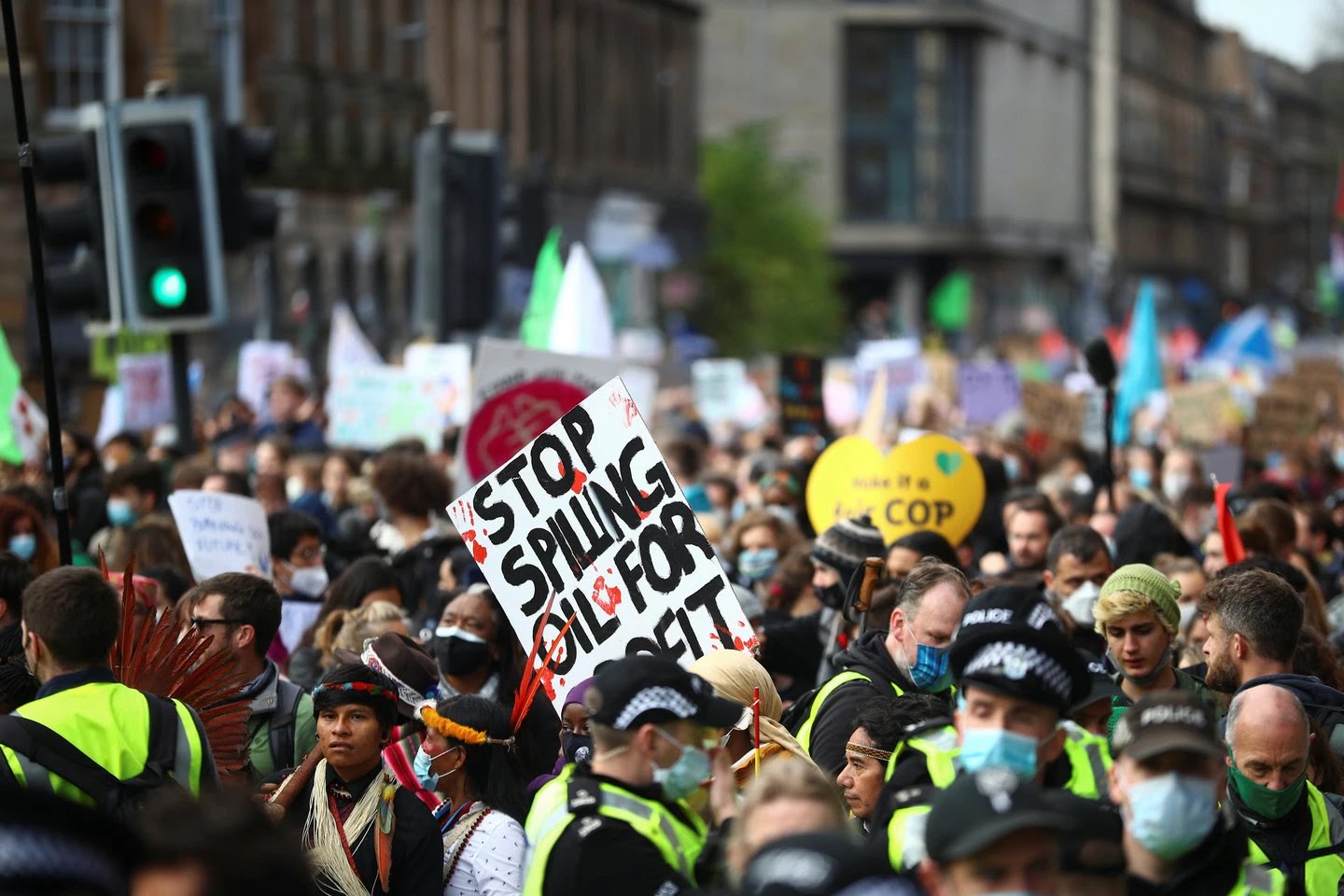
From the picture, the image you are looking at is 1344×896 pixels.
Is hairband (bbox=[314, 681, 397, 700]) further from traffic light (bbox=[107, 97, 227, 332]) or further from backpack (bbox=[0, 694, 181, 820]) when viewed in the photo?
traffic light (bbox=[107, 97, 227, 332])

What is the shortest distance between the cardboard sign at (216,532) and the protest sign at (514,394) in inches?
57.8

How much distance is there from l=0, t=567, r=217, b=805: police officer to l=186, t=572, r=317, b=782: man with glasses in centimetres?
114

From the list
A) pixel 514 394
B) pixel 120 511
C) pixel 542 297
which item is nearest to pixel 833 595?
pixel 514 394

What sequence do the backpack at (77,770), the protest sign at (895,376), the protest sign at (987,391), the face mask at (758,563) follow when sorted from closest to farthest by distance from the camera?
the backpack at (77,770) → the face mask at (758,563) → the protest sign at (895,376) → the protest sign at (987,391)

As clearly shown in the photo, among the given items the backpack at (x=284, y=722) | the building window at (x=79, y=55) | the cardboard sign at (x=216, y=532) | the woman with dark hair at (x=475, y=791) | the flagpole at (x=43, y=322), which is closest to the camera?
the woman with dark hair at (x=475, y=791)

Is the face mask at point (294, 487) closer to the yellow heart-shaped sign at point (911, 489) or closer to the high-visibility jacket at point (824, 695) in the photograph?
the yellow heart-shaped sign at point (911, 489)

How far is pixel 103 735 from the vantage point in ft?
17.0

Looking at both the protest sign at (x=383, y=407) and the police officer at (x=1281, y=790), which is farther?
the protest sign at (x=383, y=407)

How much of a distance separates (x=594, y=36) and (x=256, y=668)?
4486 cm

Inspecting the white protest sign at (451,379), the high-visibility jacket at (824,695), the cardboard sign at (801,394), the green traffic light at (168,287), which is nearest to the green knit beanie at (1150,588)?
the high-visibility jacket at (824,695)

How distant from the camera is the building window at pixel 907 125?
7794 cm

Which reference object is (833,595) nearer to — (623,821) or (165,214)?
(623,821)

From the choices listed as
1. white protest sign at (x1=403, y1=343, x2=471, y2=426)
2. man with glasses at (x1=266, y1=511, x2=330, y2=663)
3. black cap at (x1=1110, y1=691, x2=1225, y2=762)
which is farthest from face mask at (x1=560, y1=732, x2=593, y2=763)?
white protest sign at (x1=403, y1=343, x2=471, y2=426)

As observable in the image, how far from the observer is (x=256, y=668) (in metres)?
6.75
